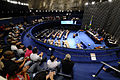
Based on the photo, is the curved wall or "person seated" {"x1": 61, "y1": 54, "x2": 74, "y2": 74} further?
the curved wall

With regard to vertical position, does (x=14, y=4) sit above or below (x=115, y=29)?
above

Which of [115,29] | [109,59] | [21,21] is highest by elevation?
[21,21]

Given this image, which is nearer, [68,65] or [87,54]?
[68,65]

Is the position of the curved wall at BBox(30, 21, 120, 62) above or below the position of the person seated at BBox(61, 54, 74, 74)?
A: below

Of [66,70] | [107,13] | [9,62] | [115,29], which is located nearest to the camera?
[9,62]

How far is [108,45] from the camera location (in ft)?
24.3

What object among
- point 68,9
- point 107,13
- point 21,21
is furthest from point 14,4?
point 107,13

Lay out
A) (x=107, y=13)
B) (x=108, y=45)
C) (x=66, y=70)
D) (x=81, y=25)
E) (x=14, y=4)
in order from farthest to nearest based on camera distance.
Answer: (x=81, y=25), (x=14, y=4), (x=107, y=13), (x=108, y=45), (x=66, y=70)

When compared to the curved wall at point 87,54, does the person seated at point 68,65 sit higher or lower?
higher

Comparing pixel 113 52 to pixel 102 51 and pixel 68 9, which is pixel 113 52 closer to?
pixel 102 51

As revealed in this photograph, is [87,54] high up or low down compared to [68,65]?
down

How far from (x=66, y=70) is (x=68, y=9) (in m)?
19.7

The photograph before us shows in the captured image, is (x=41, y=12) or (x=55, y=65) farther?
(x=41, y=12)

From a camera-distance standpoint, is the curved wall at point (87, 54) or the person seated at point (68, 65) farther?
the curved wall at point (87, 54)
